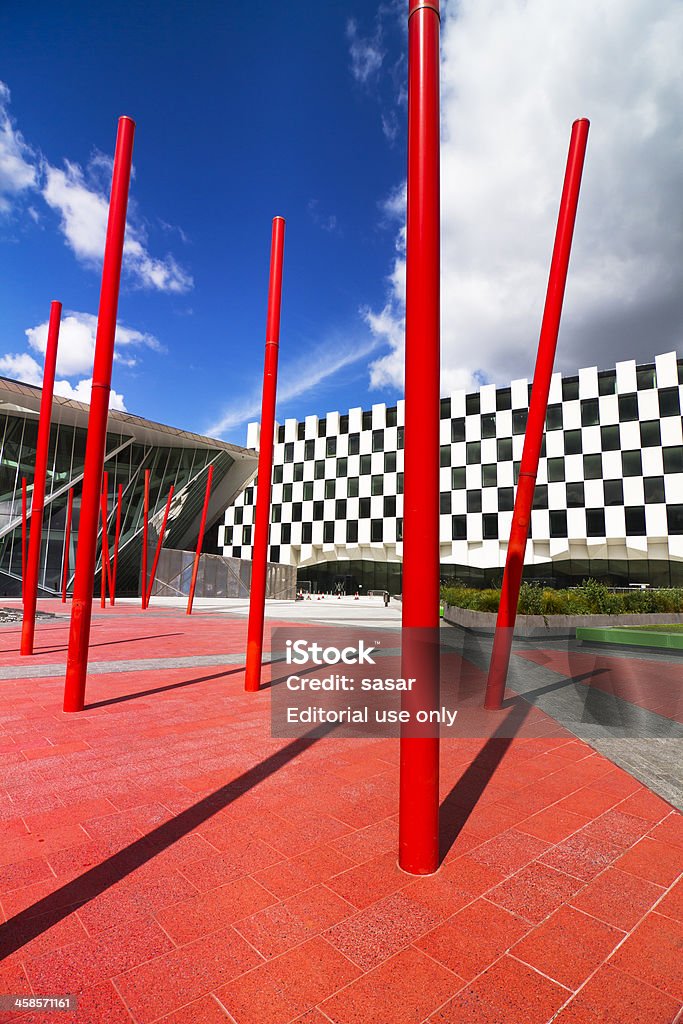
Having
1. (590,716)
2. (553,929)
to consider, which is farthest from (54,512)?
(553,929)

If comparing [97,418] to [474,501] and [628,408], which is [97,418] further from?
[474,501]

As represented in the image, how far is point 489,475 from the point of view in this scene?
44.4m

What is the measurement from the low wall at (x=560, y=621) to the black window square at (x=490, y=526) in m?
23.3

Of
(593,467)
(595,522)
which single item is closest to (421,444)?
(595,522)

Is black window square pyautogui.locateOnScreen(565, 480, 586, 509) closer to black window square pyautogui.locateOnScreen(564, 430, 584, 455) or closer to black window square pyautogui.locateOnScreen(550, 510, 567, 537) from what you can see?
black window square pyautogui.locateOnScreen(550, 510, 567, 537)

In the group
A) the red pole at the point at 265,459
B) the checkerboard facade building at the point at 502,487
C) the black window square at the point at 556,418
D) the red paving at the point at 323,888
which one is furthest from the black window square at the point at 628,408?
the red paving at the point at 323,888

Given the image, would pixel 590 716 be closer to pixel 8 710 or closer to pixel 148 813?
pixel 148 813

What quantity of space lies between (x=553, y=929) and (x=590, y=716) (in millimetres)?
4796

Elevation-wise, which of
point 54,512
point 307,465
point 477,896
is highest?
point 307,465

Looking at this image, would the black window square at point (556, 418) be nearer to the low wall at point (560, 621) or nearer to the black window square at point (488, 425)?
the black window square at point (488, 425)

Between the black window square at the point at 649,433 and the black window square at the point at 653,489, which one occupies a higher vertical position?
the black window square at the point at 649,433

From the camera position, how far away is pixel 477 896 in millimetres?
2906

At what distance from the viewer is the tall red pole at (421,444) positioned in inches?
126

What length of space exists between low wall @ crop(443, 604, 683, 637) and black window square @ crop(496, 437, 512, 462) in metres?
24.7
